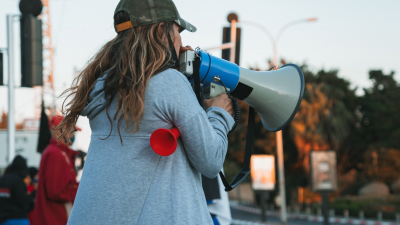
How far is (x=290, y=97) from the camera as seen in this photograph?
6.03 ft

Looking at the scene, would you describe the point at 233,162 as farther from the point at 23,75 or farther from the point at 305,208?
the point at 23,75

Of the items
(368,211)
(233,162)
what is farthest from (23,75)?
(233,162)

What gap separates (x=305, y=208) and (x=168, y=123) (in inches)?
1146

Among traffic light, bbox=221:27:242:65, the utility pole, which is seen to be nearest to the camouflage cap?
the utility pole

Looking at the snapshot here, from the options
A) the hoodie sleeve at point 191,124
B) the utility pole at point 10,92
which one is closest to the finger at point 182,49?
the hoodie sleeve at point 191,124

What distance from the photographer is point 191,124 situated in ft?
4.49

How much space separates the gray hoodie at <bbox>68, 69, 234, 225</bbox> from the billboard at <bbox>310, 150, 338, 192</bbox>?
37.1 ft

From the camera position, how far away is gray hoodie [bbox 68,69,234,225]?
1.34 metres

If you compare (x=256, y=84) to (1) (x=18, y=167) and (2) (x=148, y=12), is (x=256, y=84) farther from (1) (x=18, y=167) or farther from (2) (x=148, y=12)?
(1) (x=18, y=167)

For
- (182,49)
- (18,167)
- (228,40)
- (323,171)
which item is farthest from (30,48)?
(323,171)

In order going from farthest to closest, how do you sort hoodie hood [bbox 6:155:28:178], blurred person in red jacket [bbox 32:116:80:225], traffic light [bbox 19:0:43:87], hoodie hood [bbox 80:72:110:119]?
traffic light [bbox 19:0:43:87] → hoodie hood [bbox 6:155:28:178] → blurred person in red jacket [bbox 32:116:80:225] → hoodie hood [bbox 80:72:110:119]

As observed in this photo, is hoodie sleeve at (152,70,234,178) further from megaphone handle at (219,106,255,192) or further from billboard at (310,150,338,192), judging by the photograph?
billboard at (310,150,338,192)

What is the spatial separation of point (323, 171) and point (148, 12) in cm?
1165

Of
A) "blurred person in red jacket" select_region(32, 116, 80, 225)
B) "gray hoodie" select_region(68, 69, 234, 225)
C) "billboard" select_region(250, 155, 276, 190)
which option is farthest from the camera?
"billboard" select_region(250, 155, 276, 190)
